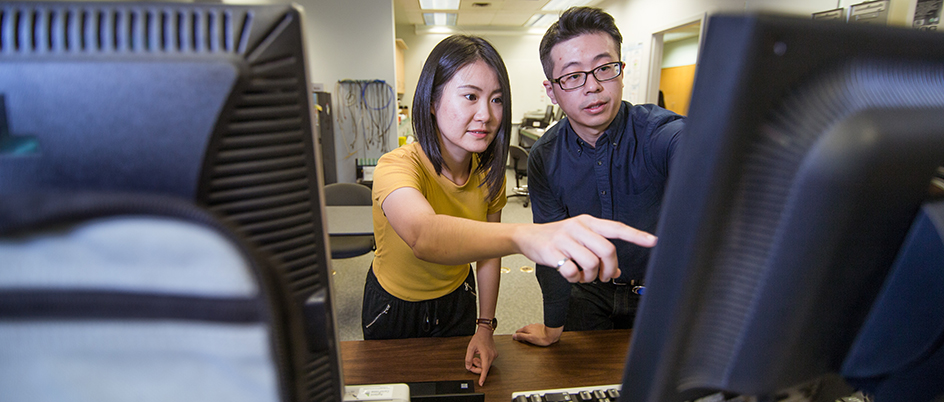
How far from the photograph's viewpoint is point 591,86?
1.25 meters

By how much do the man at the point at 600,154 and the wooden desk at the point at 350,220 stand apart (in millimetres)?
983

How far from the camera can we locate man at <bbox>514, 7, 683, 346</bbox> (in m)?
1.25

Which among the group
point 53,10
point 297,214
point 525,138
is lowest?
point 525,138

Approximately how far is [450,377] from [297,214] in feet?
2.04

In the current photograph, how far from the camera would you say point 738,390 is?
0.40 meters

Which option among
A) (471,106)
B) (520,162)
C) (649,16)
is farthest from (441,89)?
(649,16)

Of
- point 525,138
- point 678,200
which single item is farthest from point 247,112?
point 525,138

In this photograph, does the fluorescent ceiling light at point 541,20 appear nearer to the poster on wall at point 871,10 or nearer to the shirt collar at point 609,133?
the poster on wall at point 871,10

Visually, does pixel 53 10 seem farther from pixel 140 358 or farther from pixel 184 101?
pixel 140 358

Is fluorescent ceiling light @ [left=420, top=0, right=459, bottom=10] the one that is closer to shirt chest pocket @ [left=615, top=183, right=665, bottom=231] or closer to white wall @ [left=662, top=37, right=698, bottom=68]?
white wall @ [left=662, top=37, right=698, bottom=68]

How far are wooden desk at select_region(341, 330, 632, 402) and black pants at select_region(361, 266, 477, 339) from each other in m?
0.29

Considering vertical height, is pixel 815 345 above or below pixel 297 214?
below

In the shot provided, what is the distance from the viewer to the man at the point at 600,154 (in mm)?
1252

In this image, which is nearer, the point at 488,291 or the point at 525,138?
the point at 488,291
